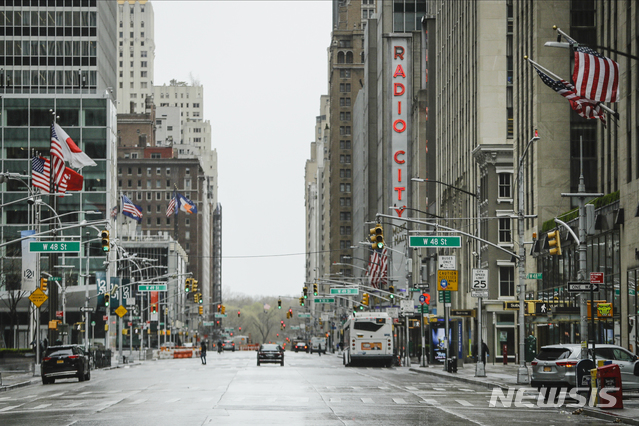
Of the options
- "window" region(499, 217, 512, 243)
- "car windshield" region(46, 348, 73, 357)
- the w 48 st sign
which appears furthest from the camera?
"window" region(499, 217, 512, 243)

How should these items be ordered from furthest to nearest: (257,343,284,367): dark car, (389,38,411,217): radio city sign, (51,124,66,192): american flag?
(389,38,411,217): radio city sign, (257,343,284,367): dark car, (51,124,66,192): american flag

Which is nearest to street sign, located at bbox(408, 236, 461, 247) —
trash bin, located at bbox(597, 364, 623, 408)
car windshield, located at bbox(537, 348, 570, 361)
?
car windshield, located at bbox(537, 348, 570, 361)

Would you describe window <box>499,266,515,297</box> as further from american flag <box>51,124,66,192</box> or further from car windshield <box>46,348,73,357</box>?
car windshield <box>46,348,73,357</box>

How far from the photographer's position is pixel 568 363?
31.7 metres

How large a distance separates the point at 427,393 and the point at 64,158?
31.4 metres

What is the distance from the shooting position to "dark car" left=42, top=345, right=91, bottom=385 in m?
44.0

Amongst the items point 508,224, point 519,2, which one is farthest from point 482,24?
point 508,224

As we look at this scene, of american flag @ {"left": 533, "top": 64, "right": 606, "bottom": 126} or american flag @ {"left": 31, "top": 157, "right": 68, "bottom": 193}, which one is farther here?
american flag @ {"left": 31, "top": 157, "right": 68, "bottom": 193}

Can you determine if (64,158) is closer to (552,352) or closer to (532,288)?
(532,288)

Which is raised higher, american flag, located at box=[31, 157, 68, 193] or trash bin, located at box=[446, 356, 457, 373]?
american flag, located at box=[31, 157, 68, 193]

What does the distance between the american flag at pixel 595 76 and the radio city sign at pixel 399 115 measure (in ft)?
298

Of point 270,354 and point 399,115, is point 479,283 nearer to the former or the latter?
point 270,354

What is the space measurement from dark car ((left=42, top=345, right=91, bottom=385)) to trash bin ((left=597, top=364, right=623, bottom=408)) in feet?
86.5

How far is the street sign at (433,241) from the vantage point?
145ft
